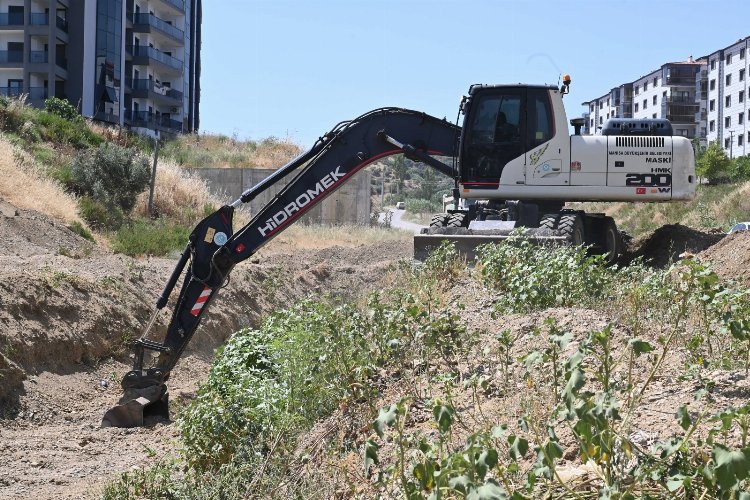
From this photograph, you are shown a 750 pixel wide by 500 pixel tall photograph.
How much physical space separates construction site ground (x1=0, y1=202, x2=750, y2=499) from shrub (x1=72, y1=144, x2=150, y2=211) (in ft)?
20.0

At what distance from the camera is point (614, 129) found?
52.2 feet

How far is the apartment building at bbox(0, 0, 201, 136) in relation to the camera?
56.9 m

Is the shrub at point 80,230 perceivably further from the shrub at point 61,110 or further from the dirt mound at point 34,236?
the shrub at point 61,110

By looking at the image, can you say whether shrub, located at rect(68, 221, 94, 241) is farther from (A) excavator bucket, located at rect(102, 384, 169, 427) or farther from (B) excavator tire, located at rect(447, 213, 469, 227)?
(A) excavator bucket, located at rect(102, 384, 169, 427)

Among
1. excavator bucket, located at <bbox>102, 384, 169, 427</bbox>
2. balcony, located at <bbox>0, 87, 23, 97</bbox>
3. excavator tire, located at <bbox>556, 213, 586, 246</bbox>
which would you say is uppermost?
balcony, located at <bbox>0, 87, 23, 97</bbox>

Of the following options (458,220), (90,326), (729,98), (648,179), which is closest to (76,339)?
(90,326)

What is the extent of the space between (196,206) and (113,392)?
19334mm

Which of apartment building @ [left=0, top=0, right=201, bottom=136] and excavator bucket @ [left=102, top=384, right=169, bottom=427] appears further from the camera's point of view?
apartment building @ [left=0, top=0, right=201, bottom=136]

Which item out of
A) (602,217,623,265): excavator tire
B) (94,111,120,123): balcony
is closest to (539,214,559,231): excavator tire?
(602,217,623,265): excavator tire

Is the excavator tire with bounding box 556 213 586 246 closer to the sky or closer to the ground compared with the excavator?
closer to the ground

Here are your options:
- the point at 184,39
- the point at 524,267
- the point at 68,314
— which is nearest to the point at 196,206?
the point at 68,314

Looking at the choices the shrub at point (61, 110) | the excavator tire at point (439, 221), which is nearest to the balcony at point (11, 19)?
the shrub at point (61, 110)

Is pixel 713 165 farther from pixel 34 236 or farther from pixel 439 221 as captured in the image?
pixel 439 221

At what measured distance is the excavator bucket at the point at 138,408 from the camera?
35.9 feet
